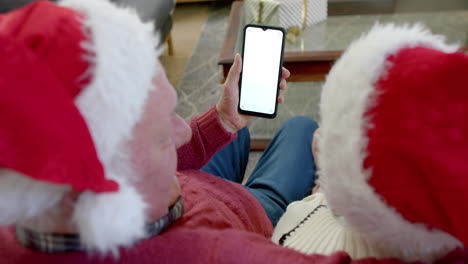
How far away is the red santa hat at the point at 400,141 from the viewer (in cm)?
38

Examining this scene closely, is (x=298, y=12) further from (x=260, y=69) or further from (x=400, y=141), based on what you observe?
(x=400, y=141)

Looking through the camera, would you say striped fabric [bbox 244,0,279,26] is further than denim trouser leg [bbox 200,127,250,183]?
Yes

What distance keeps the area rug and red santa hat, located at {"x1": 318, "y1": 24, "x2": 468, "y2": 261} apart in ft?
3.50

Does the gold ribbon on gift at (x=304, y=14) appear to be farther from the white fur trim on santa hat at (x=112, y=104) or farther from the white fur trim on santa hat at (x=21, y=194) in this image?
the white fur trim on santa hat at (x=21, y=194)

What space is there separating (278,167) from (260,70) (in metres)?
0.26

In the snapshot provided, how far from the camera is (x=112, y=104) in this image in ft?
1.30

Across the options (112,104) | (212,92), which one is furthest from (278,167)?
(212,92)

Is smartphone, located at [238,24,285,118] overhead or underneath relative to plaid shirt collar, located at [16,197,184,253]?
overhead

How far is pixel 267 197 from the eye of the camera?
32.9 inches

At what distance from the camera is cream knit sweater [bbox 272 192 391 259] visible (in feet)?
1.86

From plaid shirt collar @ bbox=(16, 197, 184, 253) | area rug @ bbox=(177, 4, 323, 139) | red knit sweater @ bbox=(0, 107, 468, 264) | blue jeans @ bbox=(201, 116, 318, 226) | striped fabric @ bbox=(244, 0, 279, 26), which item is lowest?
area rug @ bbox=(177, 4, 323, 139)

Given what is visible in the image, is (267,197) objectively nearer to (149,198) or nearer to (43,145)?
(149,198)

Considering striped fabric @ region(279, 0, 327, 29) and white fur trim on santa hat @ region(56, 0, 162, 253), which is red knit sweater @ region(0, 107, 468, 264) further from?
striped fabric @ region(279, 0, 327, 29)

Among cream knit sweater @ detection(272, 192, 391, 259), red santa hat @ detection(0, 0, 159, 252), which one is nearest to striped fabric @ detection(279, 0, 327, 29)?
cream knit sweater @ detection(272, 192, 391, 259)
